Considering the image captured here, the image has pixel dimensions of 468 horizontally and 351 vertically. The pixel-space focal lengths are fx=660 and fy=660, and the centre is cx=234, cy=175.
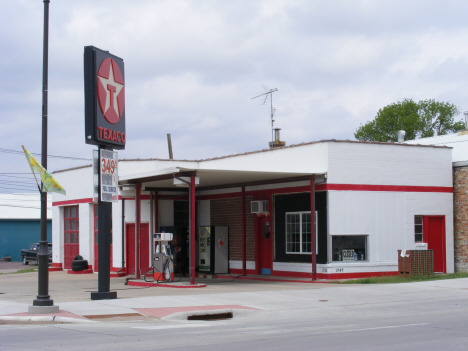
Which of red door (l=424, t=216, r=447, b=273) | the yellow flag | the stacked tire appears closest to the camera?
the yellow flag

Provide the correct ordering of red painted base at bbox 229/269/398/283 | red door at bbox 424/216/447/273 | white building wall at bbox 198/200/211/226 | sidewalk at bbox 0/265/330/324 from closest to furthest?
sidewalk at bbox 0/265/330/324, red painted base at bbox 229/269/398/283, red door at bbox 424/216/447/273, white building wall at bbox 198/200/211/226

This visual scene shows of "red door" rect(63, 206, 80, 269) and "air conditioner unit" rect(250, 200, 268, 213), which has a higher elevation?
"air conditioner unit" rect(250, 200, 268, 213)

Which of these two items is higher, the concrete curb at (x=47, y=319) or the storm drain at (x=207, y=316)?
the concrete curb at (x=47, y=319)

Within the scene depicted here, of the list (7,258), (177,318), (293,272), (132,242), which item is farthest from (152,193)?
(7,258)

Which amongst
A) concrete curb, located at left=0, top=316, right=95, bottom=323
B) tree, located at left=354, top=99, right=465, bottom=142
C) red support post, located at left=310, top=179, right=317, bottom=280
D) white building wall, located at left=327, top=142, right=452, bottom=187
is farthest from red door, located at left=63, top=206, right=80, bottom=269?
tree, located at left=354, top=99, right=465, bottom=142

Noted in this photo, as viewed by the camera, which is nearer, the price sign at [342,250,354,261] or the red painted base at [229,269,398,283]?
the red painted base at [229,269,398,283]

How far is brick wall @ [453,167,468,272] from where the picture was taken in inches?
966

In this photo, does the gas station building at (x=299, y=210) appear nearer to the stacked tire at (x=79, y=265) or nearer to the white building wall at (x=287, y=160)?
the white building wall at (x=287, y=160)

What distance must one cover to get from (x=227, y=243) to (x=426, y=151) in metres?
8.60

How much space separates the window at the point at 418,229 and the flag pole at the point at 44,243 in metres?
14.2

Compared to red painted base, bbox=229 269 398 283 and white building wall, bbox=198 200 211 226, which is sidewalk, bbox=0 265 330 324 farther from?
white building wall, bbox=198 200 211 226

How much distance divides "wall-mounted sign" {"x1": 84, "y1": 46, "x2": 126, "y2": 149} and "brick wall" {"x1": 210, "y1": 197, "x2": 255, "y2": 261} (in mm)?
9645

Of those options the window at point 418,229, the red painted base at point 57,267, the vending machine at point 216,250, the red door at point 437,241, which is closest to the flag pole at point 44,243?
the vending machine at point 216,250

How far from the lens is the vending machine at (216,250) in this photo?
87.8ft
